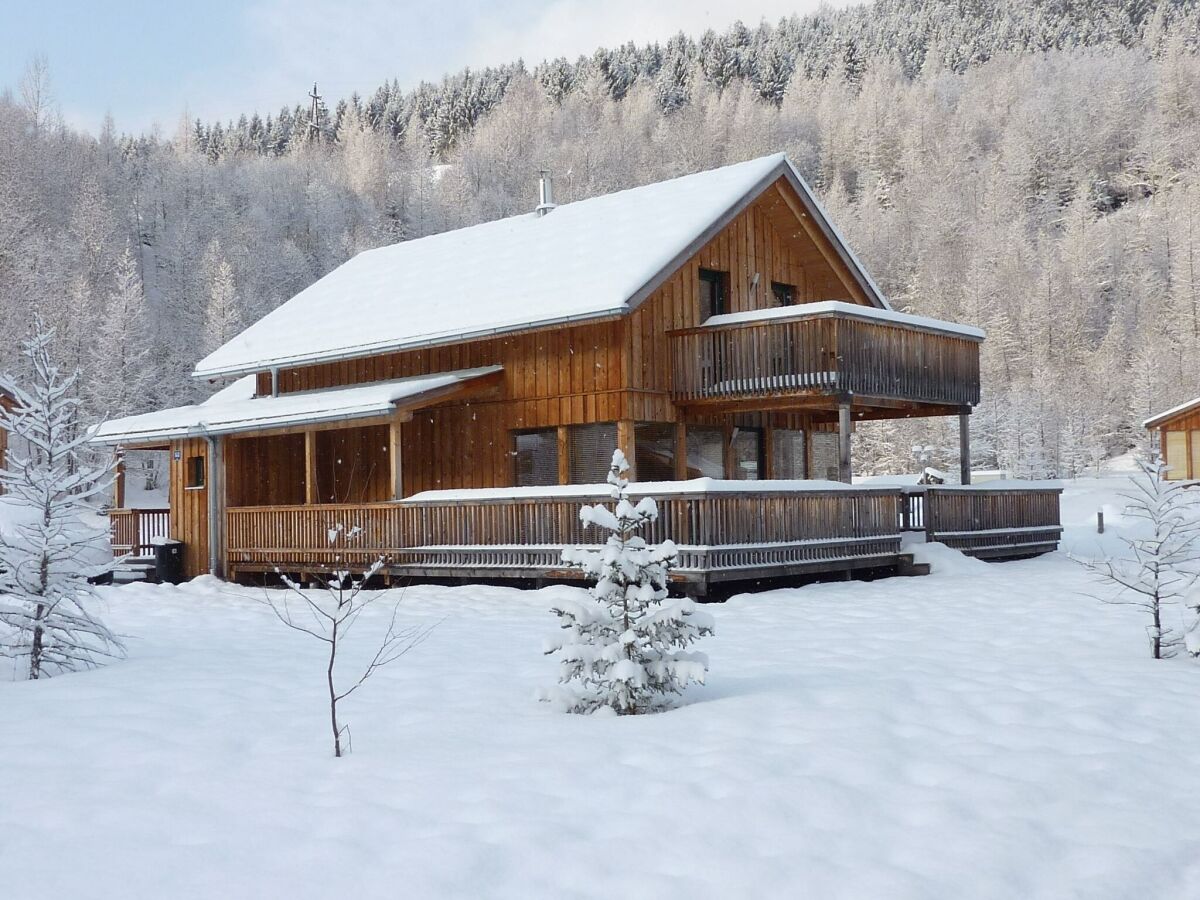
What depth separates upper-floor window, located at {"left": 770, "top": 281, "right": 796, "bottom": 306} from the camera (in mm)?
22987

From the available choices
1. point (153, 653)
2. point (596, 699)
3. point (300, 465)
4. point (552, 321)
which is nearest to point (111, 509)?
point (300, 465)

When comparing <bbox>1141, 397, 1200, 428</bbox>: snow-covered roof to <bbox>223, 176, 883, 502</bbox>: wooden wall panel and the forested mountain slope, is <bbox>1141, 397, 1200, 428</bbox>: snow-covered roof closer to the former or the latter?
the forested mountain slope

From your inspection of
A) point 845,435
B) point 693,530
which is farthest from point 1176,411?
point 693,530

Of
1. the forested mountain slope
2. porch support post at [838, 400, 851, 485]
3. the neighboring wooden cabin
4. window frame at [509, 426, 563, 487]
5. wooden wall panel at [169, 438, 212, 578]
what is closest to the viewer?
porch support post at [838, 400, 851, 485]

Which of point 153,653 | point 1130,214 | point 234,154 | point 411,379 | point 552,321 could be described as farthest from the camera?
point 234,154

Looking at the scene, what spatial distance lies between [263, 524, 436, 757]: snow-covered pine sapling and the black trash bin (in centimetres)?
355

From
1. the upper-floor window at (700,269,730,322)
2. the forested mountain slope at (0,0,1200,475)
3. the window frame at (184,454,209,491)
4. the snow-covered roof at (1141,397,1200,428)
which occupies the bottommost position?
the window frame at (184,454,209,491)

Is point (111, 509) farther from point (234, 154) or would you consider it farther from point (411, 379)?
point (234, 154)

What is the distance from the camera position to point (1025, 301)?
245ft

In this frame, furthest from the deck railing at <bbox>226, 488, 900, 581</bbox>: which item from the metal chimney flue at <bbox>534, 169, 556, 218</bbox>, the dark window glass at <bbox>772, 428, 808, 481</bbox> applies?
the metal chimney flue at <bbox>534, 169, 556, 218</bbox>

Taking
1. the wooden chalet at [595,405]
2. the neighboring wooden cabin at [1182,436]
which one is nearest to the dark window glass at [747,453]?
the wooden chalet at [595,405]

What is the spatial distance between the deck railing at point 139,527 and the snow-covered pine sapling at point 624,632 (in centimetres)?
1698

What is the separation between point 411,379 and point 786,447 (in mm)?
7409

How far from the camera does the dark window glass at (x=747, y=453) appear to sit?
22.1 metres
